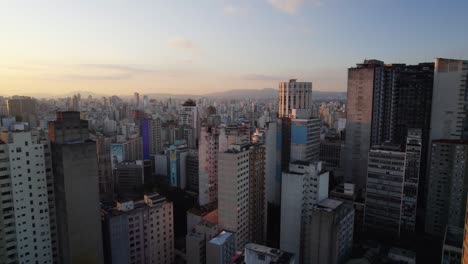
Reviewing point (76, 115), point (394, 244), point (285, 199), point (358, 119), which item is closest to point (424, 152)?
point (358, 119)

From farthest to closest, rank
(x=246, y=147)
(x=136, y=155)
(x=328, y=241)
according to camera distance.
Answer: (x=136, y=155) → (x=246, y=147) → (x=328, y=241)

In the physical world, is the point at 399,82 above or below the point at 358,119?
above

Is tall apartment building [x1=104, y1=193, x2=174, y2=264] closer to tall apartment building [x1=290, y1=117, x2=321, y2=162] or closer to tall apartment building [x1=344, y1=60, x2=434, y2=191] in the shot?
tall apartment building [x1=290, y1=117, x2=321, y2=162]

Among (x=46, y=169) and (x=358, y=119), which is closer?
(x=46, y=169)

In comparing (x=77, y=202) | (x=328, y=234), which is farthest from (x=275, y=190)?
(x=77, y=202)

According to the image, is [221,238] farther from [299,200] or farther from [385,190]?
[385,190]

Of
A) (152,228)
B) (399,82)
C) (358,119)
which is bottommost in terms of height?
(152,228)

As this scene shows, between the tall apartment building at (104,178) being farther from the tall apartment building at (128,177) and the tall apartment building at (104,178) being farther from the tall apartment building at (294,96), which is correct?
the tall apartment building at (294,96)

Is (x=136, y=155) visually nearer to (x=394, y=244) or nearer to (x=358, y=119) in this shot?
(x=358, y=119)

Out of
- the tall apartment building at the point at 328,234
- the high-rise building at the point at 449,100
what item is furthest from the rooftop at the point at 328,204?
the high-rise building at the point at 449,100
